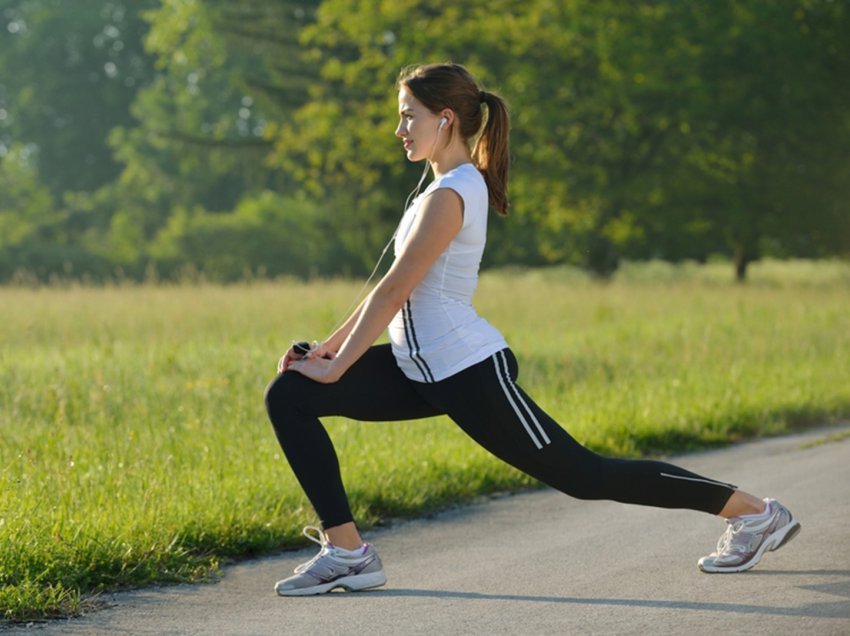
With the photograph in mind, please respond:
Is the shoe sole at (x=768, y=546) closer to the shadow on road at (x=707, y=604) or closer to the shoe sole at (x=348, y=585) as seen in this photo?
the shadow on road at (x=707, y=604)

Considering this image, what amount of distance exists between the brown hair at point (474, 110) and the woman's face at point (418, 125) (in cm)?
2

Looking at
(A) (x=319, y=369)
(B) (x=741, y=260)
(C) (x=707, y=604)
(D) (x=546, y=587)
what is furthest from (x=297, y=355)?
(B) (x=741, y=260)

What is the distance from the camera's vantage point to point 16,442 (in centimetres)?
771

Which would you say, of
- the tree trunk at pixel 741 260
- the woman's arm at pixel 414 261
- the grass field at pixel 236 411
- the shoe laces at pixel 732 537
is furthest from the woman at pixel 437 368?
the tree trunk at pixel 741 260

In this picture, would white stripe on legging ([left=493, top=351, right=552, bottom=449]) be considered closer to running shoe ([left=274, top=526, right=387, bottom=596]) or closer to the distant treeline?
running shoe ([left=274, top=526, right=387, bottom=596])

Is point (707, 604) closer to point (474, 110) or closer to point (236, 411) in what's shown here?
point (474, 110)

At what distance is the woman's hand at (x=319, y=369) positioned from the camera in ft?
15.9

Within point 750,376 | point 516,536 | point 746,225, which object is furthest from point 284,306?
point 746,225

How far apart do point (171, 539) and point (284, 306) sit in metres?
13.4

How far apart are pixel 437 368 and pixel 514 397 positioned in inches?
11.4

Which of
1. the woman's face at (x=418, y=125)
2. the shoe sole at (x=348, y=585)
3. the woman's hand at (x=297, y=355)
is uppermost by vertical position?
the woman's face at (x=418, y=125)

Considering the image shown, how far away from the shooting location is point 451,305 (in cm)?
482

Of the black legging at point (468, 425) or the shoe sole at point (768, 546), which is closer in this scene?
the black legging at point (468, 425)

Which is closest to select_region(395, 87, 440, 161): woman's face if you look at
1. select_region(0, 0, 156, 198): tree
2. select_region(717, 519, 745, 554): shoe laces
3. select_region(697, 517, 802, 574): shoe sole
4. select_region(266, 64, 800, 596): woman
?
select_region(266, 64, 800, 596): woman
